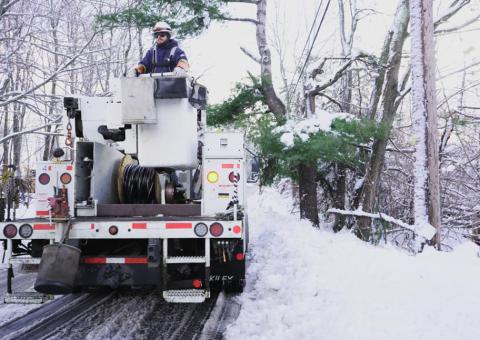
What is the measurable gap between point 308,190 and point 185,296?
7.57m

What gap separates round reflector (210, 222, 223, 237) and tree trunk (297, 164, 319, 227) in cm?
680

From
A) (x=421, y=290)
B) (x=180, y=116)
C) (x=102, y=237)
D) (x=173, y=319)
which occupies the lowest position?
(x=173, y=319)

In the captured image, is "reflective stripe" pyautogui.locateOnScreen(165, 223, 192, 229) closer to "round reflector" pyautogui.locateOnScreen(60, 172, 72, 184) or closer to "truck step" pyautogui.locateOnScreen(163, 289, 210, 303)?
"truck step" pyautogui.locateOnScreen(163, 289, 210, 303)

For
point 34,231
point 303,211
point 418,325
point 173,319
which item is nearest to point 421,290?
point 418,325

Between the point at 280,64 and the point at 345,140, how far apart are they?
933 inches

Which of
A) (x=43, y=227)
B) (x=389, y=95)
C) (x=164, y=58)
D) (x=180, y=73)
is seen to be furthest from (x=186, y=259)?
(x=389, y=95)

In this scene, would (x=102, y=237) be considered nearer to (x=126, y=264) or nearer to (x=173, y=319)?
(x=126, y=264)

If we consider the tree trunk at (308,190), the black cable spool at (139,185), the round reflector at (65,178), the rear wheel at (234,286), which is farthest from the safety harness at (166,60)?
the tree trunk at (308,190)

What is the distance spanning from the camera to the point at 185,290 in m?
4.82

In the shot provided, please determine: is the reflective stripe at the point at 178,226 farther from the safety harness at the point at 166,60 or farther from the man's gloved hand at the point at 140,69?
the safety harness at the point at 166,60

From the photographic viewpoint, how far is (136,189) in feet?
20.6

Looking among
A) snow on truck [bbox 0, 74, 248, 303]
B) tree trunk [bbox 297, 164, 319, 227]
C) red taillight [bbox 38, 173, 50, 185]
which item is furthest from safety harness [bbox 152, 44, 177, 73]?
tree trunk [bbox 297, 164, 319, 227]

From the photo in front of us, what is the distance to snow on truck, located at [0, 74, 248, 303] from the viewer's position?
491 centimetres

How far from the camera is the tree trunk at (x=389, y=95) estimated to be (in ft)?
35.0
